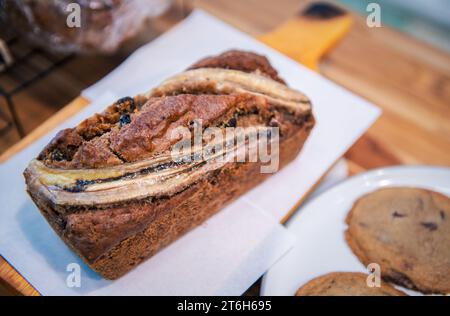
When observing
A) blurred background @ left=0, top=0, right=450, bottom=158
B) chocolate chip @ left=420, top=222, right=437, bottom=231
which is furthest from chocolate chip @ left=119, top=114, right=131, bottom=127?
chocolate chip @ left=420, top=222, right=437, bottom=231

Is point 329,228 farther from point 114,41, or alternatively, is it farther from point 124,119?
point 114,41

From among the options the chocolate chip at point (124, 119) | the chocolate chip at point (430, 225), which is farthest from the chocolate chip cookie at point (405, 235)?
the chocolate chip at point (124, 119)

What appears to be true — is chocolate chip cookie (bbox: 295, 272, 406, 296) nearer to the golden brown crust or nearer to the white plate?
the white plate

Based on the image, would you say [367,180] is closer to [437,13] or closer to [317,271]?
[317,271]

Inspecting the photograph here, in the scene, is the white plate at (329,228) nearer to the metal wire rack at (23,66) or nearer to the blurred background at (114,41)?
the blurred background at (114,41)

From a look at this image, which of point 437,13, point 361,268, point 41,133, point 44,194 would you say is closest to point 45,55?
point 41,133

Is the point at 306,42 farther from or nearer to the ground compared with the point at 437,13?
farther from the ground

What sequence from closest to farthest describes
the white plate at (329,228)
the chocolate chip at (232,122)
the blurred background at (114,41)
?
the chocolate chip at (232,122) → the white plate at (329,228) → the blurred background at (114,41)
